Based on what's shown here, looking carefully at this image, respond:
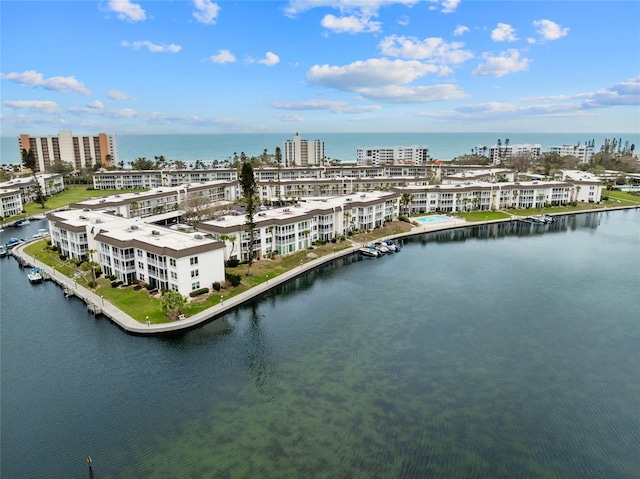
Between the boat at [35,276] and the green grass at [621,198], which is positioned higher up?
the green grass at [621,198]

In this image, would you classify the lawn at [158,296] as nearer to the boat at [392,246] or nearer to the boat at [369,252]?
the boat at [369,252]

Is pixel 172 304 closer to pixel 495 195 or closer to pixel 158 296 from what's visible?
pixel 158 296

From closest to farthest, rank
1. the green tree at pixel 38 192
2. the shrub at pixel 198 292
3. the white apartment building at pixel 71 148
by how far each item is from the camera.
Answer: the shrub at pixel 198 292, the green tree at pixel 38 192, the white apartment building at pixel 71 148

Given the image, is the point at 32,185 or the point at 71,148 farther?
the point at 71,148

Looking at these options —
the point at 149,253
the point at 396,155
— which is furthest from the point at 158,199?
the point at 396,155

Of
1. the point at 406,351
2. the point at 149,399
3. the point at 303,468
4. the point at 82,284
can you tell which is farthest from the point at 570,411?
the point at 82,284

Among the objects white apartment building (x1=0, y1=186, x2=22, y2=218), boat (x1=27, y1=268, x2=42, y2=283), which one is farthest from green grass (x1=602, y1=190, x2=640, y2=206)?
white apartment building (x1=0, y1=186, x2=22, y2=218)

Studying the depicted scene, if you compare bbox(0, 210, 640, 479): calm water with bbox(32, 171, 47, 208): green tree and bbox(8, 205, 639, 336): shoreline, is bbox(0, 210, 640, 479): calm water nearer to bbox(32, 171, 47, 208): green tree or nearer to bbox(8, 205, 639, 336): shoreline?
bbox(8, 205, 639, 336): shoreline

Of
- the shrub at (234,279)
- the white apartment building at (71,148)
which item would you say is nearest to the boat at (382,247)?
the shrub at (234,279)
